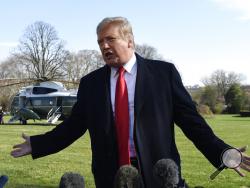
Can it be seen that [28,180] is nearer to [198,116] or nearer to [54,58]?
[198,116]

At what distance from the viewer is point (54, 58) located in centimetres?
8412

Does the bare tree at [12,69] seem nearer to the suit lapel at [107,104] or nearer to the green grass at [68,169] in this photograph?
the green grass at [68,169]

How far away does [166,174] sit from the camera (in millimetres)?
2059

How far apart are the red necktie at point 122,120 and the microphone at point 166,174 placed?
884 millimetres

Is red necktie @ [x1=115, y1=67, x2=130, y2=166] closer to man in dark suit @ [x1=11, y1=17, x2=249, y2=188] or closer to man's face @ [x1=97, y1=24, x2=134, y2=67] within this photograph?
man in dark suit @ [x1=11, y1=17, x2=249, y2=188]

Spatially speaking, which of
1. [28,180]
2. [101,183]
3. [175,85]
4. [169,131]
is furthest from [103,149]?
[28,180]

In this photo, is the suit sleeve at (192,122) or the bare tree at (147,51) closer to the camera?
the suit sleeve at (192,122)

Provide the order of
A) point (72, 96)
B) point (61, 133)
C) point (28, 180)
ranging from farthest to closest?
point (72, 96) → point (28, 180) → point (61, 133)

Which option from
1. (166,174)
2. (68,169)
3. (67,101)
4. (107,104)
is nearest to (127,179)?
(166,174)

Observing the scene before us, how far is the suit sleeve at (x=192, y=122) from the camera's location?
119 inches

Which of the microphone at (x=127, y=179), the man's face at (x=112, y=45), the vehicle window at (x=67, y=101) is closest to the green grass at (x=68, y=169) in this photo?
the man's face at (x=112, y=45)

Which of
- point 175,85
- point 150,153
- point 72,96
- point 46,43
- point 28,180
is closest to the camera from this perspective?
point 150,153

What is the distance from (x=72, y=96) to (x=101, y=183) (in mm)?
40238

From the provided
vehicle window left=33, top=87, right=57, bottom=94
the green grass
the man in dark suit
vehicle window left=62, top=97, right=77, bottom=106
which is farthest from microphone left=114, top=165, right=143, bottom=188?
vehicle window left=33, top=87, right=57, bottom=94
